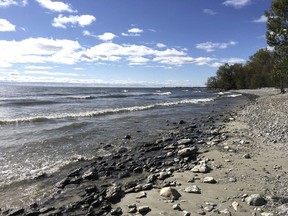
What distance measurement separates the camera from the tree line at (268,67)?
3619 cm

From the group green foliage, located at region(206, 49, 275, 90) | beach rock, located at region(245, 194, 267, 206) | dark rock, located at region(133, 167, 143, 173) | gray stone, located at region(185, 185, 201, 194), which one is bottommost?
dark rock, located at region(133, 167, 143, 173)

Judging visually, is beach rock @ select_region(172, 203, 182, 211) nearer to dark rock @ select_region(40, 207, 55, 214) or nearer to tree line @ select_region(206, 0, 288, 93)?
dark rock @ select_region(40, 207, 55, 214)

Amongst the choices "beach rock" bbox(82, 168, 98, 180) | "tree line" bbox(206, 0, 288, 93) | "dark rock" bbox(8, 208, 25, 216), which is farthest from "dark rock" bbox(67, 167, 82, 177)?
"tree line" bbox(206, 0, 288, 93)

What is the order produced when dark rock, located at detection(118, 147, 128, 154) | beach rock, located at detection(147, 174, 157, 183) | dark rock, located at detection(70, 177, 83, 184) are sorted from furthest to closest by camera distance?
1. dark rock, located at detection(118, 147, 128, 154)
2. dark rock, located at detection(70, 177, 83, 184)
3. beach rock, located at detection(147, 174, 157, 183)

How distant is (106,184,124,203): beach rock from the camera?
739 cm

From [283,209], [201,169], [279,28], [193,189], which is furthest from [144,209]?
[279,28]

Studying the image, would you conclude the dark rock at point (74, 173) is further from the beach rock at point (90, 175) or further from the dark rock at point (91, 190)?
the dark rock at point (91, 190)

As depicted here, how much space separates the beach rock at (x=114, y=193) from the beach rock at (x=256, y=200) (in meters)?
3.14

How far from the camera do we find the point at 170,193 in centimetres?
729

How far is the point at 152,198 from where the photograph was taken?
7270mm

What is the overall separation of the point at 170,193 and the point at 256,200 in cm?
201

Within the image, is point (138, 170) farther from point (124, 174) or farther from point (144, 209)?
point (144, 209)

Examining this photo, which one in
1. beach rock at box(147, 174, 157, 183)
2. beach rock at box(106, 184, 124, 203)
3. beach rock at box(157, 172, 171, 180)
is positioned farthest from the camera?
beach rock at box(157, 172, 171, 180)

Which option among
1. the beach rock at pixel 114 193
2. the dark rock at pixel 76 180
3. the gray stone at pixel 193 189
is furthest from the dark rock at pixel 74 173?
the gray stone at pixel 193 189
